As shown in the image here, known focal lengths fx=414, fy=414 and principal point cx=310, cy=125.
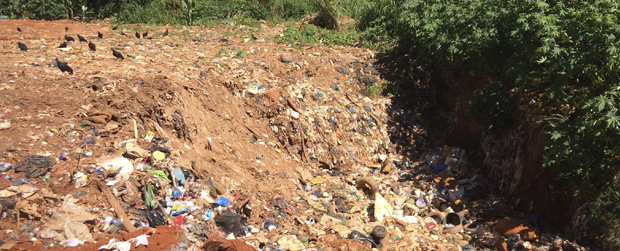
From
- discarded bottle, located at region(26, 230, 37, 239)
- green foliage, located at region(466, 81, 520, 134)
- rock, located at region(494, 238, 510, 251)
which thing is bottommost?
rock, located at region(494, 238, 510, 251)

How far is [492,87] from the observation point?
5461 millimetres

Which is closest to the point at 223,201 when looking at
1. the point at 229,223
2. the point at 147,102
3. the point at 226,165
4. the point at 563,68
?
the point at 229,223

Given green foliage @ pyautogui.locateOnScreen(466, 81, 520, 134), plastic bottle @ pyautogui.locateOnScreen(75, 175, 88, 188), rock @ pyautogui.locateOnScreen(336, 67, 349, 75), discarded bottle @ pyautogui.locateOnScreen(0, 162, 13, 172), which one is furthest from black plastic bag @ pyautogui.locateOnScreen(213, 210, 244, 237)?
rock @ pyautogui.locateOnScreen(336, 67, 349, 75)

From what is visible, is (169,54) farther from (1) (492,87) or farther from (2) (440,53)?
(1) (492,87)

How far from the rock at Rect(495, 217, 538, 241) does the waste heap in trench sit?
0.03 feet

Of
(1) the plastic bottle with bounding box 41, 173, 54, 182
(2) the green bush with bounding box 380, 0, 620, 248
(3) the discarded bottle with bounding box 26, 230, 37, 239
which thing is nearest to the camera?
(3) the discarded bottle with bounding box 26, 230, 37, 239

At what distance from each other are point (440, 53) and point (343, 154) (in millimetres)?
2230

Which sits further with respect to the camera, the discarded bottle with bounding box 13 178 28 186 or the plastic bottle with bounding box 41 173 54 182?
the plastic bottle with bounding box 41 173 54 182

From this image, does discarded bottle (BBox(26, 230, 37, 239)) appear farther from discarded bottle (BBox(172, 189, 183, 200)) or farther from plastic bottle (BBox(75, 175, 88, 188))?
discarded bottle (BBox(172, 189, 183, 200))

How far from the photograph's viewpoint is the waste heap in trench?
133 inches

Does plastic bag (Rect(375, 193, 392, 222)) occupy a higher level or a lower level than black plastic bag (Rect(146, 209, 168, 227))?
lower

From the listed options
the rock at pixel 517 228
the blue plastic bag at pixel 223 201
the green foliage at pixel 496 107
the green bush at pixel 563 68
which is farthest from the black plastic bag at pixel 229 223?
the green foliage at pixel 496 107

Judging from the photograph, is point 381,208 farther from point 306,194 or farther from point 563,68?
point 563,68

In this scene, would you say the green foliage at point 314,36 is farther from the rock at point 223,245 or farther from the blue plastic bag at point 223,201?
the rock at point 223,245
